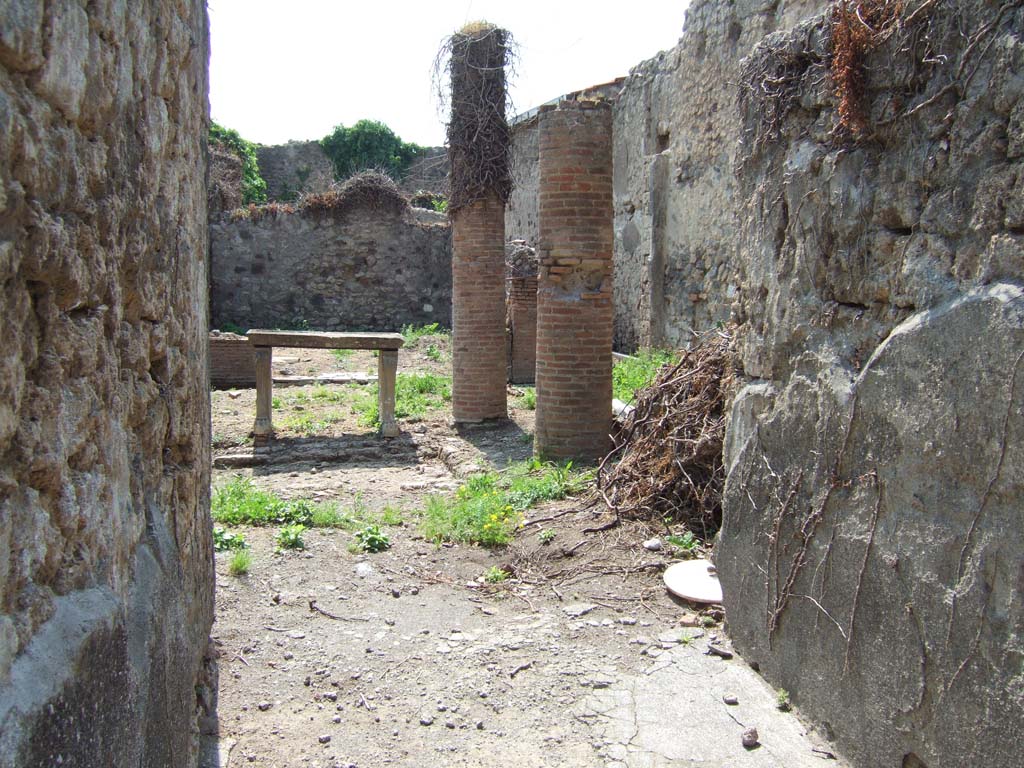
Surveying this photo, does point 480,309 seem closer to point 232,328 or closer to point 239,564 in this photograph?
point 239,564

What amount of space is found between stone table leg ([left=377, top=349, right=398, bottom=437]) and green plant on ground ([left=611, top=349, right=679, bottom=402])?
2242mm

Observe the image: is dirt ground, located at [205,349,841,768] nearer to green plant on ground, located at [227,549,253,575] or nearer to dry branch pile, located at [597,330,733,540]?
green plant on ground, located at [227,549,253,575]

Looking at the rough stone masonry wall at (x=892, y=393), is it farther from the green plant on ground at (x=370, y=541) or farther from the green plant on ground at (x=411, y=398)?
the green plant on ground at (x=411, y=398)

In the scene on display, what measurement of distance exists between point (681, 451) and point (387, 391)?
4.13 meters

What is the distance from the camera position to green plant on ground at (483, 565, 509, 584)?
4.81 meters

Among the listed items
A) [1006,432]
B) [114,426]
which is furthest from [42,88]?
[1006,432]

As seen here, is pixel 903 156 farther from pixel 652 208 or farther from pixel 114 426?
pixel 652 208

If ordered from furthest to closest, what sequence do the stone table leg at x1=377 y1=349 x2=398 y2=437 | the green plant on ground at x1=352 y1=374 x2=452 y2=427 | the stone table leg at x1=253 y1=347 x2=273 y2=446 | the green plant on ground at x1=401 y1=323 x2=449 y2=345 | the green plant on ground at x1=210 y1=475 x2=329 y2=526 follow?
the green plant on ground at x1=401 y1=323 x2=449 y2=345
the green plant on ground at x1=352 y1=374 x2=452 y2=427
the stone table leg at x1=377 y1=349 x2=398 y2=437
the stone table leg at x1=253 y1=347 x2=273 y2=446
the green plant on ground at x1=210 y1=475 x2=329 y2=526

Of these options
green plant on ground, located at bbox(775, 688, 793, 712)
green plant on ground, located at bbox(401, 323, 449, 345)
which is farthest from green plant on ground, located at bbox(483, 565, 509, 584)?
green plant on ground, located at bbox(401, 323, 449, 345)

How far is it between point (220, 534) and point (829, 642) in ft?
12.2

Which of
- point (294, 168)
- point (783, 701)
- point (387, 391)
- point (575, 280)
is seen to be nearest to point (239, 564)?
point (783, 701)

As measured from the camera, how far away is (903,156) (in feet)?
8.64

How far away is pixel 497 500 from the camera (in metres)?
6.05

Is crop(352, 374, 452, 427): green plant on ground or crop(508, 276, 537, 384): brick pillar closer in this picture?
crop(352, 374, 452, 427): green plant on ground
